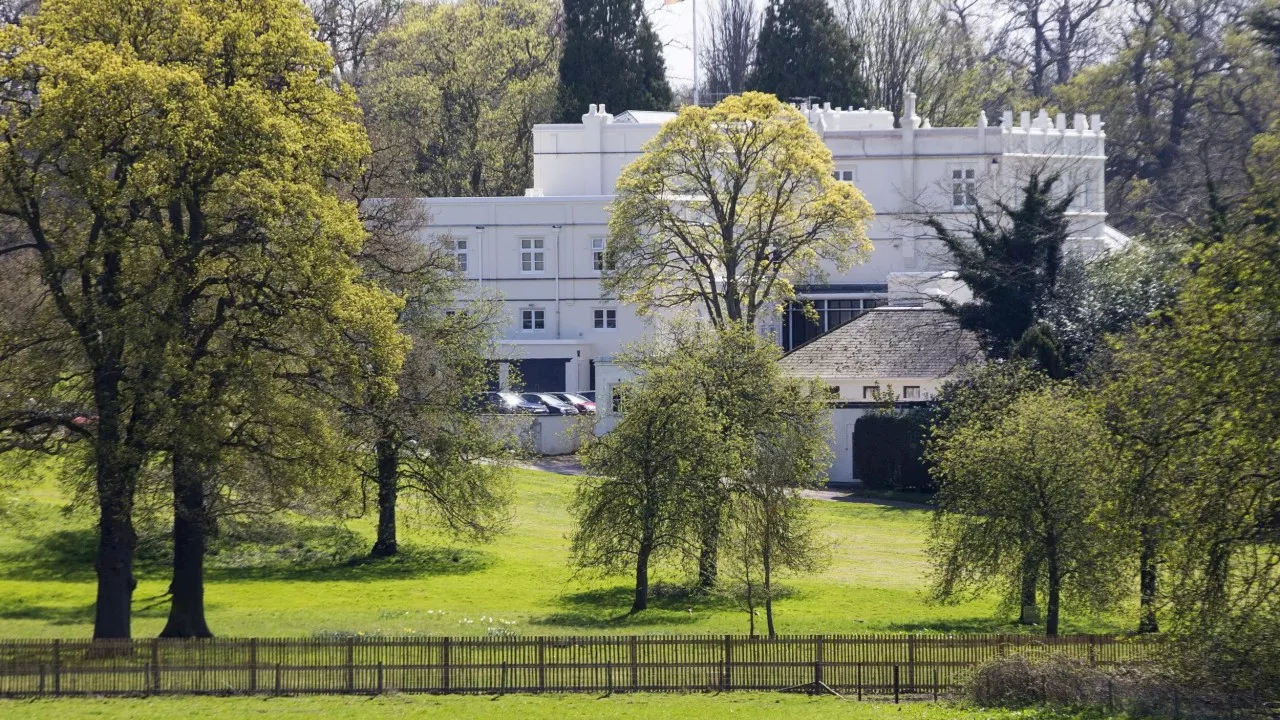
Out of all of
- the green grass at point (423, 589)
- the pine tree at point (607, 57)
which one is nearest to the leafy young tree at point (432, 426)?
the green grass at point (423, 589)

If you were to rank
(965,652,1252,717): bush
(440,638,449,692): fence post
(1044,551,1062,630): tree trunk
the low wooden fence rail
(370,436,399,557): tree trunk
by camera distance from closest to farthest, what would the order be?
1. (965,652,1252,717): bush
2. the low wooden fence rail
3. (440,638,449,692): fence post
4. (1044,551,1062,630): tree trunk
5. (370,436,399,557): tree trunk

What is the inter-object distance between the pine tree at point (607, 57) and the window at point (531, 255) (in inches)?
718

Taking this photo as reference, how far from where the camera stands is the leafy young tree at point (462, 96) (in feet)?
275

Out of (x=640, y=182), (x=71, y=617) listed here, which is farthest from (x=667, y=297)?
(x=71, y=617)

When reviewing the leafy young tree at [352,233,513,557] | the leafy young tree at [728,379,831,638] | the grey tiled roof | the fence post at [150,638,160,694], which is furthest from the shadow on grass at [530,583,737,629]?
the grey tiled roof

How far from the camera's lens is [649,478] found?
3603 cm

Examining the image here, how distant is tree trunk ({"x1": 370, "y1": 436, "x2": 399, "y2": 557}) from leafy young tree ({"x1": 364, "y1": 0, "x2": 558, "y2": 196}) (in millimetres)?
42036

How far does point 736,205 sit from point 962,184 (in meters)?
23.3

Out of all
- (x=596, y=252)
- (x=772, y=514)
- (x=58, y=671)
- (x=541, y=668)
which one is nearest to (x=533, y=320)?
(x=596, y=252)

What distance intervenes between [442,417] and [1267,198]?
2531 centimetres

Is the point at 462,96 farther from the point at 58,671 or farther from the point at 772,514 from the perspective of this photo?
the point at 58,671

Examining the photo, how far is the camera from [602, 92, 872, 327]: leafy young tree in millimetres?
53844

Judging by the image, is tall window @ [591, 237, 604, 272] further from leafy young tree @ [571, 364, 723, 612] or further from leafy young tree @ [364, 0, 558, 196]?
leafy young tree @ [571, 364, 723, 612]

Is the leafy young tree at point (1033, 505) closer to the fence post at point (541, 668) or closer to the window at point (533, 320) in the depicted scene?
the fence post at point (541, 668)
